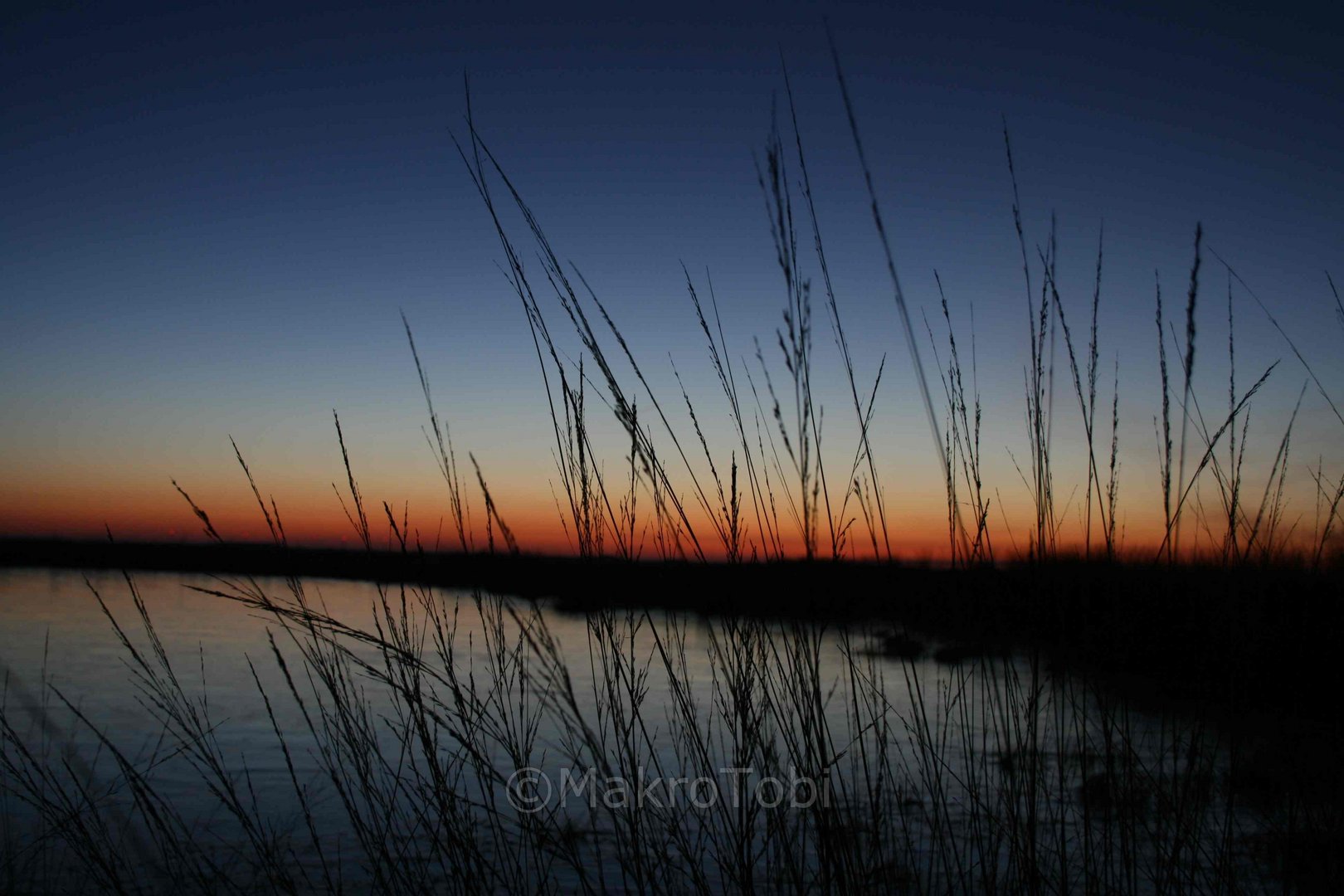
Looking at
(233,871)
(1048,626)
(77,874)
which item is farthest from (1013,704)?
(77,874)

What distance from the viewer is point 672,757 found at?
4.75 metres

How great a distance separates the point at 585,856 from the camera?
335 centimetres

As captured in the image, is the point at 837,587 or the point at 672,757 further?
the point at 672,757

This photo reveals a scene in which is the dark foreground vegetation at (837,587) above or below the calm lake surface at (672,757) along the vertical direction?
above

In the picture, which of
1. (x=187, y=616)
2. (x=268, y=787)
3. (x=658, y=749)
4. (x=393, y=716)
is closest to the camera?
(x=268, y=787)

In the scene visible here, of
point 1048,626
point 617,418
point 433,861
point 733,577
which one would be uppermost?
point 617,418

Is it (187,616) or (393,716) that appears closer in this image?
(393,716)

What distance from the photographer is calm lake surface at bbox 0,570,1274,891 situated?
160 centimetres

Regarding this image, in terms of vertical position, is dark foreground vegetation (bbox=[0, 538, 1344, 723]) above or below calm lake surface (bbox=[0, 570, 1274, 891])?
above

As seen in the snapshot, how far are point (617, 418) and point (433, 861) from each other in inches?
110

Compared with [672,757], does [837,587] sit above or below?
above

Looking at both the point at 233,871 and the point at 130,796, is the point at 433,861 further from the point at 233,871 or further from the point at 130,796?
the point at 130,796

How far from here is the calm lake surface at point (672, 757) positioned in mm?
1598

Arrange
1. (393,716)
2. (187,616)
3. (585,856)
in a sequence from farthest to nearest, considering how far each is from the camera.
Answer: (187,616), (393,716), (585,856)
